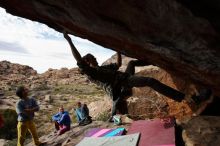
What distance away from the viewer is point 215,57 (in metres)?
6.62

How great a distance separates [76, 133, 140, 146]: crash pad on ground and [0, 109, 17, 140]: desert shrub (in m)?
23.2

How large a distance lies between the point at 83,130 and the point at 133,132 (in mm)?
2931

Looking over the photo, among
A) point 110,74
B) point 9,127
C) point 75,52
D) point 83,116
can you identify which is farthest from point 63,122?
point 9,127

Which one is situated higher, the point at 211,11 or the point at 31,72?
the point at 31,72

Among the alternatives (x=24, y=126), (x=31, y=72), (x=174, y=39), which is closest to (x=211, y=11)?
(x=174, y=39)

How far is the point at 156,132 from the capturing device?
32.4 ft

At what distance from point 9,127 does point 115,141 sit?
2642 centimetres

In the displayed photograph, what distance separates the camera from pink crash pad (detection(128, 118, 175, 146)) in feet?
30.0

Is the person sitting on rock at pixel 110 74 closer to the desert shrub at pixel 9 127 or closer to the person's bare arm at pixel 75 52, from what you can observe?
the person's bare arm at pixel 75 52

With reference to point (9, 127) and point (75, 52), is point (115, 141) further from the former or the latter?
point (9, 127)

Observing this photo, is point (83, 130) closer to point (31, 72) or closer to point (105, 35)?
point (105, 35)

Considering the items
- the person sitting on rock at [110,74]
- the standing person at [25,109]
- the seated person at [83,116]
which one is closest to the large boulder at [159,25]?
the person sitting on rock at [110,74]

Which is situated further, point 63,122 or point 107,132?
point 63,122

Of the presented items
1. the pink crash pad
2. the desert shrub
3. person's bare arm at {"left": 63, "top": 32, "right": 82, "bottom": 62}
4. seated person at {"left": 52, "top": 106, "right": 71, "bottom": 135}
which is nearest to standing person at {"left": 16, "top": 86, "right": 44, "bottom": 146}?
person's bare arm at {"left": 63, "top": 32, "right": 82, "bottom": 62}
